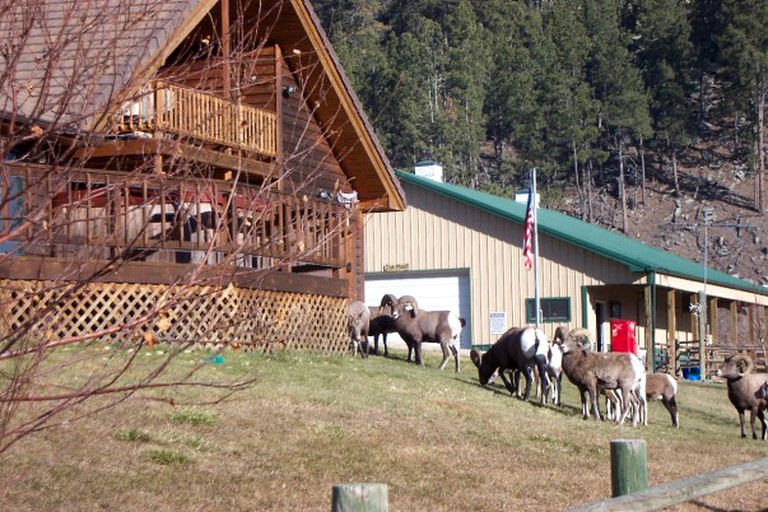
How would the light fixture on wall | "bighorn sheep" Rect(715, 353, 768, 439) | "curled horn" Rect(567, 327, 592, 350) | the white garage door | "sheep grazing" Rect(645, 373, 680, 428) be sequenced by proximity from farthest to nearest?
the white garage door < the light fixture on wall < "curled horn" Rect(567, 327, 592, 350) < "bighorn sheep" Rect(715, 353, 768, 439) < "sheep grazing" Rect(645, 373, 680, 428)

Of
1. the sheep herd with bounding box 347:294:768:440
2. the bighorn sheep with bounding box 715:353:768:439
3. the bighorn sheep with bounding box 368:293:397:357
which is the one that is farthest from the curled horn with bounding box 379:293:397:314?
the bighorn sheep with bounding box 715:353:768:439

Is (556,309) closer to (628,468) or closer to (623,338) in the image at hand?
Answer: (623,338)

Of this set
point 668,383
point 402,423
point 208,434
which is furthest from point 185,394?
point 668,383

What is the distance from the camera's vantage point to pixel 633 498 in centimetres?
763

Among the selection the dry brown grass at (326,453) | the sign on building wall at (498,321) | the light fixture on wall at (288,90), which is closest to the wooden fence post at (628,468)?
the dry brown grass at (326,453)

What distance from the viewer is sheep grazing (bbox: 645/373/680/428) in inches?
842

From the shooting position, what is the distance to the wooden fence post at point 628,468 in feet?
28.0

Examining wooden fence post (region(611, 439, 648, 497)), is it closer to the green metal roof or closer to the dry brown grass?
the dry brown grass

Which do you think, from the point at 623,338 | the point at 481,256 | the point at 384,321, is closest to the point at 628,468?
the point at 384,321

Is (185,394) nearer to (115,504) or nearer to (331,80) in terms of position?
(115,504)

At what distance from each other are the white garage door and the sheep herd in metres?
13.1

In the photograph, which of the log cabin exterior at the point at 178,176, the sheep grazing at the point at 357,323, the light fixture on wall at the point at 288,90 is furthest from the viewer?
the light fixture on wall at the point at 288,90

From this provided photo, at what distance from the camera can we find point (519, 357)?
70.8ft

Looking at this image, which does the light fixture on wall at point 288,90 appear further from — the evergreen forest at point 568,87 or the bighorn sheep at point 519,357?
the evergreen forest at point 568,87
